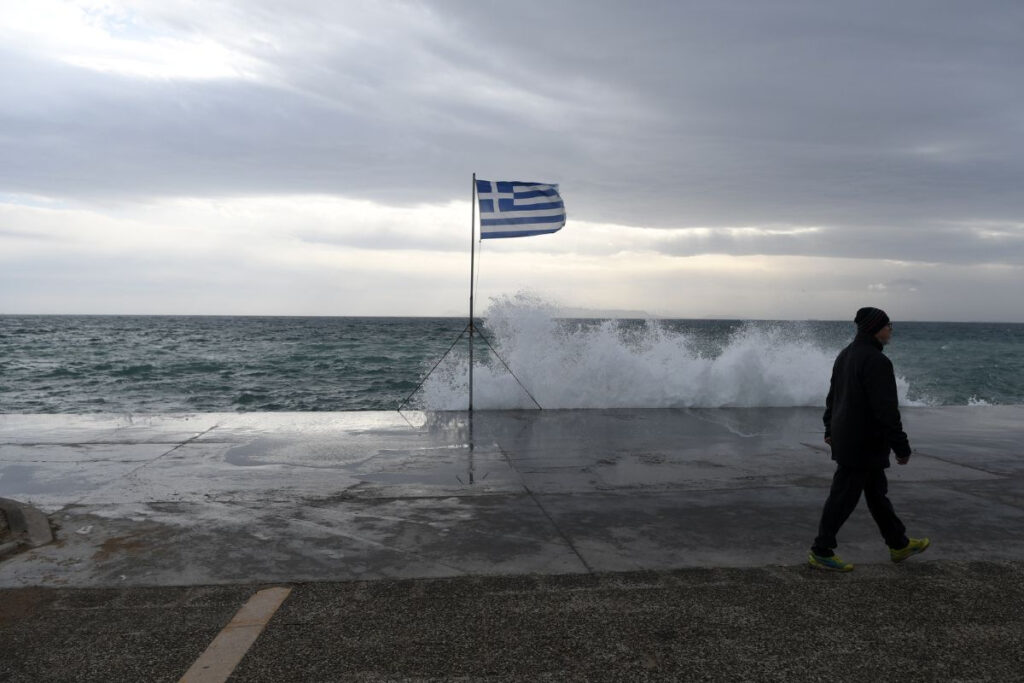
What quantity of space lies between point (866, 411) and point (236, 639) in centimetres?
380

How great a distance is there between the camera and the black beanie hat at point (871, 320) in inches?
180

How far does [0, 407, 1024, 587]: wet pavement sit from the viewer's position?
4.67 m

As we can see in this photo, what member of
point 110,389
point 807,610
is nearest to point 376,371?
point 110,389

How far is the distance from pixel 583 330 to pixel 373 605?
35.7 feet

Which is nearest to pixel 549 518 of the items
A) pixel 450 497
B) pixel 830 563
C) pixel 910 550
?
pixel 450 497

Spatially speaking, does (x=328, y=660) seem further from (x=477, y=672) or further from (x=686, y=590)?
(x=686, y=590)

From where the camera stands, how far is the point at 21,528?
16.8 feet

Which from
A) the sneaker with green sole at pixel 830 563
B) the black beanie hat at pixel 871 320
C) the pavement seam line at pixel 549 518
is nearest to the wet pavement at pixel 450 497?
the pavement seam line at pixel 549 518

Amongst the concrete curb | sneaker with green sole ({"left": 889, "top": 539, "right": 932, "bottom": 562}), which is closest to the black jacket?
sneaker with green sole ({"left": 889, "top": 539, "right": 932, "bottom": 562})

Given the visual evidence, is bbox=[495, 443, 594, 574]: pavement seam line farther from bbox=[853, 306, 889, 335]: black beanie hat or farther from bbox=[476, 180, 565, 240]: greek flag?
bbox=[476, 180, 565, 240]: greek flag

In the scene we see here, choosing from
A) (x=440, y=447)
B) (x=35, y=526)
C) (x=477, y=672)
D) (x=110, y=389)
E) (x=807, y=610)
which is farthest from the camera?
(x=110, y=389)

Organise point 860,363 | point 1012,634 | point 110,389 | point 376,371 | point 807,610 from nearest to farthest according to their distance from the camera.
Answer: point 1012,634
point 807,610
point 860,363
point 110,389
point 376,371

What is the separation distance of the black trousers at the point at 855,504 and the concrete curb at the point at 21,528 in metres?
5.09

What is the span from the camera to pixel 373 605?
3955mm
